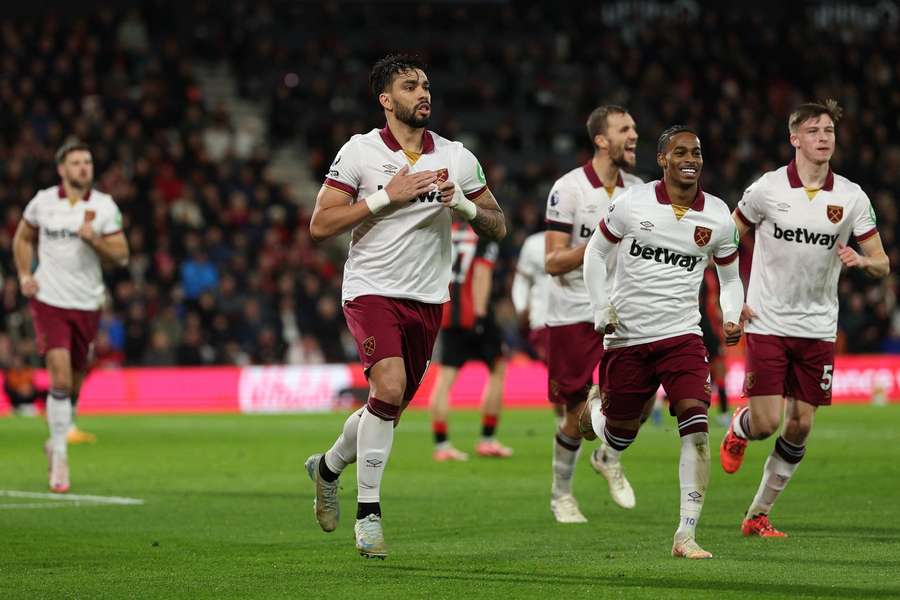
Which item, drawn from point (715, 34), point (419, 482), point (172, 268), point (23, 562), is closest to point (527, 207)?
point (172, 268)

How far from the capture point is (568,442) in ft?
35.9

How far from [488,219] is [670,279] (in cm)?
112

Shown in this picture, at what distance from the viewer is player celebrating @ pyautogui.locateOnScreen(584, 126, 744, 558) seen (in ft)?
29.3

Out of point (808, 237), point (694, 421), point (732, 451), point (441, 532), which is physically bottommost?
point (441, 532)

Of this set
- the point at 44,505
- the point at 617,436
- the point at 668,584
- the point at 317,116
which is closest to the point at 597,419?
the point at 617,436

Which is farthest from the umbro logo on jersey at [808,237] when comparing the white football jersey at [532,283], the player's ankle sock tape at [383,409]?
the white football jersey at [532,283]

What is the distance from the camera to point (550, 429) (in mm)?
20922

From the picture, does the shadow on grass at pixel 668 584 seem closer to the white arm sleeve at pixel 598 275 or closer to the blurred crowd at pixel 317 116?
the white arm sleeve at pixel 598 275

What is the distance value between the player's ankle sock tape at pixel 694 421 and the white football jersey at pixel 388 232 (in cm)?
154

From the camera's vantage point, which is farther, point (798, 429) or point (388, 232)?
point (798, 429)

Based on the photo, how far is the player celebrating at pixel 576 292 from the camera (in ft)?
35.2

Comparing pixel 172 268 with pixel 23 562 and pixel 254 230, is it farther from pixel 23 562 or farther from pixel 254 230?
pixel 23 562

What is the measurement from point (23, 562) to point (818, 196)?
210 inches

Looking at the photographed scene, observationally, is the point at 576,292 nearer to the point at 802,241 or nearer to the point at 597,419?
the point at 597,419
